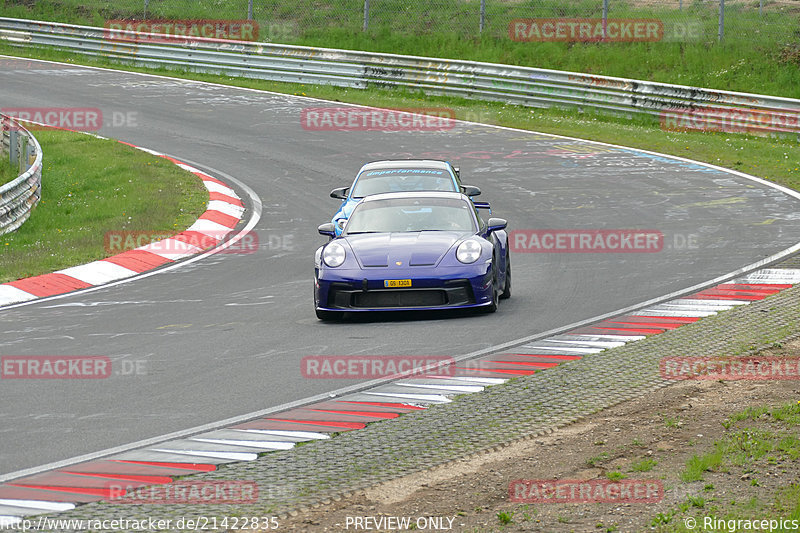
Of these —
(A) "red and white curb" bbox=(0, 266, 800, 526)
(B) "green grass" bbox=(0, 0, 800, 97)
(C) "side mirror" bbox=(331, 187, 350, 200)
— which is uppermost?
(B) "green grass" bbox=(0, 0, 800, 97)

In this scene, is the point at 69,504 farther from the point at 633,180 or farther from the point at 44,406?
the point at 633,180

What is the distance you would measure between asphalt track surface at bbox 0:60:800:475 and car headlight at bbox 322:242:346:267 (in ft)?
1.92

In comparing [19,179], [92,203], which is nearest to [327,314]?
[19,179]

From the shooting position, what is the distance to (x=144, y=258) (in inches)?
589

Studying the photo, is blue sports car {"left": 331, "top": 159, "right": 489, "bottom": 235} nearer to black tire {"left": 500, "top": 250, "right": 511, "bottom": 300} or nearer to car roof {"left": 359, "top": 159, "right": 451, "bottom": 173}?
car roof {"left": 359, "top": 159, "right": 451, "bottom": 173}

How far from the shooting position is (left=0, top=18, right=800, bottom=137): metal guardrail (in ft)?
78.8

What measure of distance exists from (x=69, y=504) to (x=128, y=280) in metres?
7.95

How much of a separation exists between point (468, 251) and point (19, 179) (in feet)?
28.1

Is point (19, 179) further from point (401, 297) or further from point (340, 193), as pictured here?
point (401, 297)

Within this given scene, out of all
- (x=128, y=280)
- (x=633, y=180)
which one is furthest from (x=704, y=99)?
(x=128, y=280)

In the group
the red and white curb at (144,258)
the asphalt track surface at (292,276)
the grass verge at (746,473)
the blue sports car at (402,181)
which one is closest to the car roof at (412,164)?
the blue sports car at (402,181)

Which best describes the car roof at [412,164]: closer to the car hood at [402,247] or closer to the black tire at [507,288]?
the black tire at [507,288]

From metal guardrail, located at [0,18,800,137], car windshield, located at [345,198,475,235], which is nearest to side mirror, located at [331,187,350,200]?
car windshield, located at [345,198,475,235]

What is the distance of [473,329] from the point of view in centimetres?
1055
